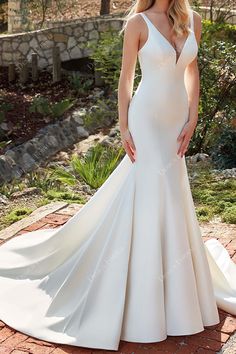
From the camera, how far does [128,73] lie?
4.27m

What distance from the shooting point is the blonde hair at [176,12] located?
13.8 feet

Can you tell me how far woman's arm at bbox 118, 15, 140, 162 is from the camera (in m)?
4.17

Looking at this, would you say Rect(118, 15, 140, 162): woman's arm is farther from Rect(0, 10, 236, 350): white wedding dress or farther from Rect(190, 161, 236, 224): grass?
Rect(190, 161, 236, 224): grass

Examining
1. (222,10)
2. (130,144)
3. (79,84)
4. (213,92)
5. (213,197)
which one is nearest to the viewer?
(130,144)

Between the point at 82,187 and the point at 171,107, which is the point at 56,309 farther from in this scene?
the point at 82,187

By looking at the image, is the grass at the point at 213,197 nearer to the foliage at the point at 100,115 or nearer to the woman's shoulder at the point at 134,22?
the woman's shoulder at the point at 134,22

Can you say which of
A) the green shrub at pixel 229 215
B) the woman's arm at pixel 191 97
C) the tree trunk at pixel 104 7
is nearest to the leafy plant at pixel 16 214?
the green shrub at pixel 229 215

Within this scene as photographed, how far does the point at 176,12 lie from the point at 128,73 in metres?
0.45

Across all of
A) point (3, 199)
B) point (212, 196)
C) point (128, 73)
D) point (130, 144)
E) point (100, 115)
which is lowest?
point (100, 115)

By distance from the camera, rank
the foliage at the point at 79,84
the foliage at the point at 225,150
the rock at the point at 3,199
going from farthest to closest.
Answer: the foliage at the point at 79,84, the foliage at the point at 225,150, the rock at the point at 3,199

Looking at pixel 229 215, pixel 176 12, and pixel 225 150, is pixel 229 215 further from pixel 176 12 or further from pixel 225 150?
pixel 176 12

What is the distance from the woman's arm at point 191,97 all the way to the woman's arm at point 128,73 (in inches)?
12.2

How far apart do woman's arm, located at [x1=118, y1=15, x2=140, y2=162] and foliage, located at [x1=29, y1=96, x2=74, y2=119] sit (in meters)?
8.19

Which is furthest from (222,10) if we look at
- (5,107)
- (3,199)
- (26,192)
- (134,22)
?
(134,22)
